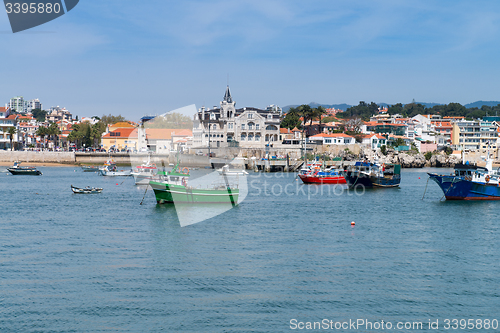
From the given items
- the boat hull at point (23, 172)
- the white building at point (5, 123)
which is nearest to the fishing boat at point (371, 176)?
the boat hull at point (23, 172)

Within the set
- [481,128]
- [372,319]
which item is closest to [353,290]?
[372,319]

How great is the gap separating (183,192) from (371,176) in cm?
2778

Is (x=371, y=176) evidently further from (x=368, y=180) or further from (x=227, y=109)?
(x=227, y=109)

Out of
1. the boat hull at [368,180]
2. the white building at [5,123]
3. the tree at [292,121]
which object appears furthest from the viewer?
the tree at [292,121]

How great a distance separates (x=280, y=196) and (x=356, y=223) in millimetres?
17096

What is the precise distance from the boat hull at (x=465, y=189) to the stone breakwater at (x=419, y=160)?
219 ft

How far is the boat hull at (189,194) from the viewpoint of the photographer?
128 feet

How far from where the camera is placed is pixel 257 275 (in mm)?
19906

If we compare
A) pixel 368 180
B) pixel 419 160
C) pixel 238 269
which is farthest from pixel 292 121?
pixel 238 269

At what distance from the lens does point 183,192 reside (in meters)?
39.0

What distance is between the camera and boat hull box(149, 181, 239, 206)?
38938mm

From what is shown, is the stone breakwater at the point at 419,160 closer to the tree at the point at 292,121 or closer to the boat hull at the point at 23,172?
the tree at the point at 292,121

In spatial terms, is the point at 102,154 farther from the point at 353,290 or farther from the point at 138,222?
the point at 353,290

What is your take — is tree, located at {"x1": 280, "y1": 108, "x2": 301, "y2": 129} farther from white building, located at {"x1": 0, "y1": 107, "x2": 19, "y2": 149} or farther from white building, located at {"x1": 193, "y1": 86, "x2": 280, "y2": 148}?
white building, located at {"x1": 0, "y1": 107, "x2": 19, "y2": 149}
